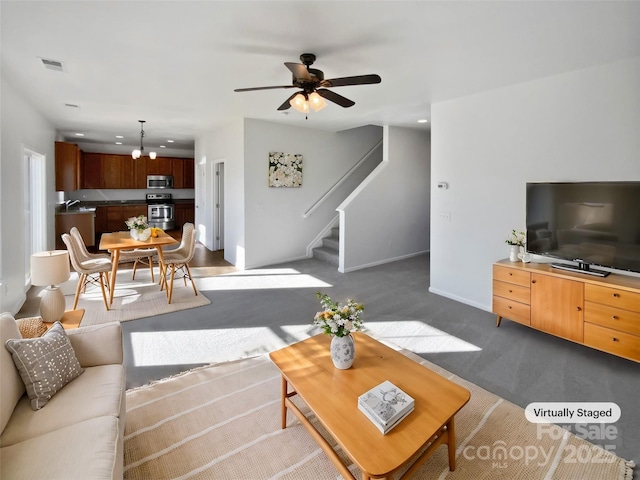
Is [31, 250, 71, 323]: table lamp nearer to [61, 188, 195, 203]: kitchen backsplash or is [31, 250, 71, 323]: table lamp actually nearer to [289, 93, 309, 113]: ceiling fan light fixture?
[289, 93, 309, 113]: ceiling fan light fixture

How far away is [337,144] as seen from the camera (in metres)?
6.91

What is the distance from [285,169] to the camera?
6113 mm

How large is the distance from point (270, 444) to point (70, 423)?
1.00 m

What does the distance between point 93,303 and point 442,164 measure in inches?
188

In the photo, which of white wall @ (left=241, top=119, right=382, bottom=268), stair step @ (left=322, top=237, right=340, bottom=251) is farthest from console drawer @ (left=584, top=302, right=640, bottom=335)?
white wall @ (left=241, top=119, right=382, bottom=268)

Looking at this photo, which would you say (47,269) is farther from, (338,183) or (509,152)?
(338,183)

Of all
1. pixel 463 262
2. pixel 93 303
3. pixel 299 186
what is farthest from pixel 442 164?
pixel 93 303

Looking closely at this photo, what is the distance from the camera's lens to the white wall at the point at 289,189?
228 inches

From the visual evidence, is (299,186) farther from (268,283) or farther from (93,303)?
(93,303)

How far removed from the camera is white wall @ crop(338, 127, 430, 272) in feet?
19.3

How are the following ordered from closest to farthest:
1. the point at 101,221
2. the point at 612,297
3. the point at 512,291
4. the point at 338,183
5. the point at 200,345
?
the point at 612,297, the point at 200,345, the point at 512,291, the point at 338,183, the point at 101,221

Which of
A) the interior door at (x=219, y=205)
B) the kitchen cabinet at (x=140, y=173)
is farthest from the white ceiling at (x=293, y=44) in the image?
the kitchen cabinet at (x=140, y=173)

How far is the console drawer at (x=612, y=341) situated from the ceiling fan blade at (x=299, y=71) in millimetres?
3072

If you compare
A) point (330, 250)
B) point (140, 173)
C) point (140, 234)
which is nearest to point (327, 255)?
point (330, 250)
